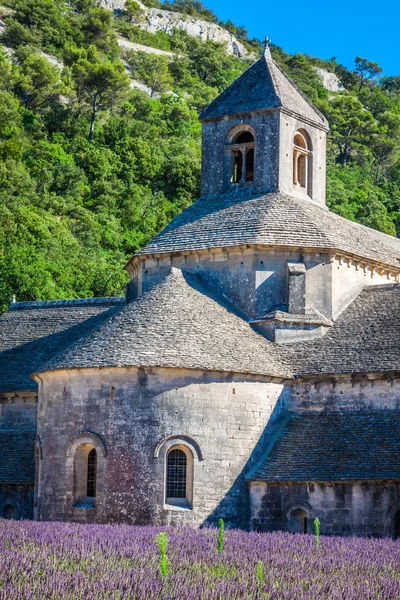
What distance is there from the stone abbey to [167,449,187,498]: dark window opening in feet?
0.20

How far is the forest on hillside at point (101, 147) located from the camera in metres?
71.2

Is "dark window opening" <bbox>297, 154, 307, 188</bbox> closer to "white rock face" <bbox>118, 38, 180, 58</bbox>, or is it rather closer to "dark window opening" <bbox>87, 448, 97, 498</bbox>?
"dark window opening" <bbox>87, 448, 97, 498</bbox>

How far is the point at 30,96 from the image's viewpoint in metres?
101

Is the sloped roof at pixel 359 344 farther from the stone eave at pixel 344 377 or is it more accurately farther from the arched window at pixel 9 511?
the arched window at pixel 9 511

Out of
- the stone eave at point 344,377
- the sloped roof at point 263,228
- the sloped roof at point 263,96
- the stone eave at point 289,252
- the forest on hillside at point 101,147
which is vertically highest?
the forest on hillside at point 101,147

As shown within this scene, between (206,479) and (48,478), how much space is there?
4.86 metres

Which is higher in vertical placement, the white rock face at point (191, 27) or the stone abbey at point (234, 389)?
the white rock face at point (191, 27)

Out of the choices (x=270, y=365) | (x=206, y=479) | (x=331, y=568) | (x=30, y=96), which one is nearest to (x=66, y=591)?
(x=331, y=568)

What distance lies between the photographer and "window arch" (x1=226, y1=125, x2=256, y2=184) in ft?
136

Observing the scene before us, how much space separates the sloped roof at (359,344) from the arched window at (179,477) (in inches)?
182

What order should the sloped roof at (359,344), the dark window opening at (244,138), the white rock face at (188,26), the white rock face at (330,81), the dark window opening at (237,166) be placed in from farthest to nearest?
the white rock face at (188,26) → the white rock face at (330,81) → the dark window opening at (237,166) → the dark window opening at (244,138) → the sloped roof at (359,344)

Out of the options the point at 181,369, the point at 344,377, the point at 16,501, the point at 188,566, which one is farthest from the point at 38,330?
the point at 188,566

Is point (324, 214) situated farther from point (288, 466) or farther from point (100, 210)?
point (100, 210)

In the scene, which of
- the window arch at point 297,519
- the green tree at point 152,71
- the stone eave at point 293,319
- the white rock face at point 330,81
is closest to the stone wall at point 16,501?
the window arch at point 297,519
